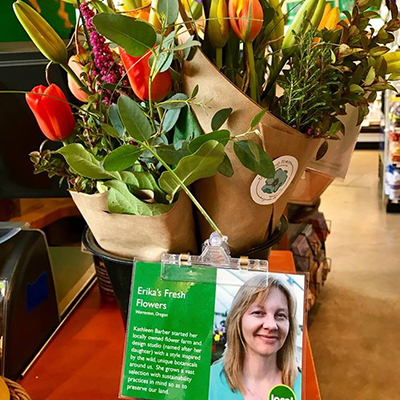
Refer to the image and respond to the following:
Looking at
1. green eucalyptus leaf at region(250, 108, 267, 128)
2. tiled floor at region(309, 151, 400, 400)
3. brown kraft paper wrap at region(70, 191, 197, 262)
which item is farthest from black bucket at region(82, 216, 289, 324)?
tiled floor at region(309, 151, 400, 400)

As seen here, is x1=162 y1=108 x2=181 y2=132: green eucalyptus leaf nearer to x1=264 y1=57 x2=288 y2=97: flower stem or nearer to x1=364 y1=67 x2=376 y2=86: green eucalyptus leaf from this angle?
x1=264 y1=57 x2=288 y2=97: flower stem

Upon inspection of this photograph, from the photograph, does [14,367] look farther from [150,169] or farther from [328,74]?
[328,74]

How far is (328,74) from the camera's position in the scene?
2.13ft

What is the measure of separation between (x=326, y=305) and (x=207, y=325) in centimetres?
242

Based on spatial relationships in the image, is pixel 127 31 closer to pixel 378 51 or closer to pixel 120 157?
pixel 120 157

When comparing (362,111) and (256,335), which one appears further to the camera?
(362,111)

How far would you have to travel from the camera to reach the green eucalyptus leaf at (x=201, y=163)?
59cm

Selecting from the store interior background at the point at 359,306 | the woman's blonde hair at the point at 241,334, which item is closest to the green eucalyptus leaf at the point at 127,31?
the woman's blonde hair at the point at 241,334

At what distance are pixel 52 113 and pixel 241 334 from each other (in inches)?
15.8

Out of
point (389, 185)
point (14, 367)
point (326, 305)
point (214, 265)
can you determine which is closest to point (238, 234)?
point (214, 265)

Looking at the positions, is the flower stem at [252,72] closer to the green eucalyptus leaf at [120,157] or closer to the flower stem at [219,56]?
the flower stem at [219,56]

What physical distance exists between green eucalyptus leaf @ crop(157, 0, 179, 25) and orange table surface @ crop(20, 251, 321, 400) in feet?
1.45

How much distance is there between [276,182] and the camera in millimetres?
718

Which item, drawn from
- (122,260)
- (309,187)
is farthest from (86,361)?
(309,187)
